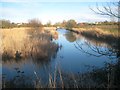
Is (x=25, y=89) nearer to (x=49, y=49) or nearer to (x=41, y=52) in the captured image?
(x=41, y=52)

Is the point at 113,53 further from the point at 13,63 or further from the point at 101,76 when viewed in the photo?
the point at 13,63

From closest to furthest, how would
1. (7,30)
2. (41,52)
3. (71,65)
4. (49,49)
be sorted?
(71,65) < (41,52) < (49,49) < (7,30)

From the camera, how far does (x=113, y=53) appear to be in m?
6.17

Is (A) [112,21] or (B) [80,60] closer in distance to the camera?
(A) [112,21]

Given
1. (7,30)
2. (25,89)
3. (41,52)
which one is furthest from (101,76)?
(7,30)

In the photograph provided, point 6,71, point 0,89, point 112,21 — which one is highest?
point 112,21

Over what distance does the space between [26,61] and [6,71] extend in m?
1.66

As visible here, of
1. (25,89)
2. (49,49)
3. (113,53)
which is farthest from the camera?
(49,49)

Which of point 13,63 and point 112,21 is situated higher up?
point 112,21

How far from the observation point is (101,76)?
6520 millimetres

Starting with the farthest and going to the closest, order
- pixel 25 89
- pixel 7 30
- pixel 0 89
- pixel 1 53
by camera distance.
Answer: pixel 7 30 → pixel 1 53 → pixel 25 89 → pixel 0 89

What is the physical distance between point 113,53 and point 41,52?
20.5ft

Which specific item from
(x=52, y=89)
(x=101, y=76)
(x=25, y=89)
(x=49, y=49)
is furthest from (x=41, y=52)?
(x=52, y=89)

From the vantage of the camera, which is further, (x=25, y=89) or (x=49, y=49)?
(x=49, y=49)
